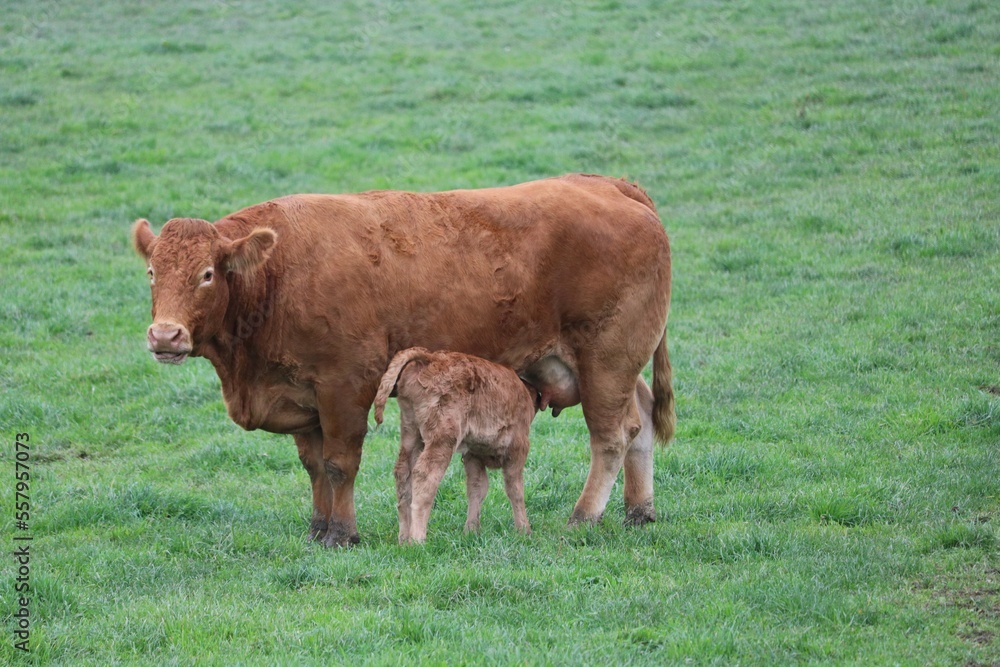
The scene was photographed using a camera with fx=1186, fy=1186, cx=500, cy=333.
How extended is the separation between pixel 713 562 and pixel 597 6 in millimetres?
21231

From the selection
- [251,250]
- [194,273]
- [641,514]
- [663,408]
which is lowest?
[641,514]

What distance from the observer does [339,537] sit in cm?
745

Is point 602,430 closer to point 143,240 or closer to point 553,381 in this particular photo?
point 553,381

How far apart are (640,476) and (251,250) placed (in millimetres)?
3078

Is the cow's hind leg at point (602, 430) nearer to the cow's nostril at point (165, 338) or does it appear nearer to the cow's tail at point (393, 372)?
the cow's tail at point (393, 372)

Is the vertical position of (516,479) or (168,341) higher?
(168,341)

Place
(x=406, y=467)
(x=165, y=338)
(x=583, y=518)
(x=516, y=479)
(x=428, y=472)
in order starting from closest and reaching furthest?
(x=165, y=338) < (x=428, y=472) < (x=406, y=467) < (x=516, y=479) < (x=583, y=518)

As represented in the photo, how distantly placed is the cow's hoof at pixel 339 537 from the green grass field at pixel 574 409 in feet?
0.95

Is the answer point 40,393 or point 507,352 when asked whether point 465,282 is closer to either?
point 507,352

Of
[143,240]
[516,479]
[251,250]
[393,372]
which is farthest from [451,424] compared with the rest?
[143,240]

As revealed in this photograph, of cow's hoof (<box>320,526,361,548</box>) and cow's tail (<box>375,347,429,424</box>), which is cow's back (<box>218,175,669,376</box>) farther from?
cow's hoof (<box>320,526,361,548</box>)

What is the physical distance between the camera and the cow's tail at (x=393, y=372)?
6.93 metres

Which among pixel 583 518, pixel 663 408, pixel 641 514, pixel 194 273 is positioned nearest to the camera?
pixel 194 273

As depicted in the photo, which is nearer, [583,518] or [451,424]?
[451,424]
